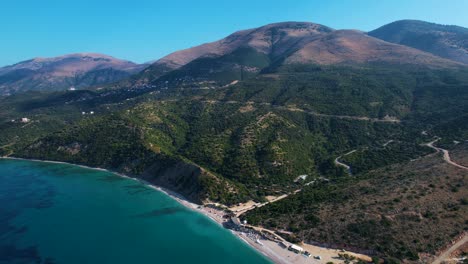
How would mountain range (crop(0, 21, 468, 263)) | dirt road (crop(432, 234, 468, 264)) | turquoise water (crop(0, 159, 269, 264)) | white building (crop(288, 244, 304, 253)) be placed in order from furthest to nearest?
mountain range (crop(0, 21, 468, 263)), turquoise water (crop(0, 159, 269, 264)), white building (crop(288, 244, 304, 253)), dirt road (crop(432, 234, 468, 264))

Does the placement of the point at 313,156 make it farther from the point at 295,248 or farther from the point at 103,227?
the point at 103,227

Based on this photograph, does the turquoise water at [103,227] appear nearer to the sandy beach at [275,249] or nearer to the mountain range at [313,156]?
the sandy beach at [275,249]

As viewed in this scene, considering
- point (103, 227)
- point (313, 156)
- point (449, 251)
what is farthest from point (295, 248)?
point (313, 156)

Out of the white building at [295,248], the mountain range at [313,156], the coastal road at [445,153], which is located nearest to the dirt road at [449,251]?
the mountain range at [313,156]

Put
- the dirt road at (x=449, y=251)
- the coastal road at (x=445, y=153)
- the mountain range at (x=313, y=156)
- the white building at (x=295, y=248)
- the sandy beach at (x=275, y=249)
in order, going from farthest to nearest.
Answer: the coastal road at (x=445, y=153) → the mountain range at (x=313, y=156) → the white building at (x=295, y=248) → the sandy beach at (x=275, y=249) → the dirt road at (x=449, y=251)

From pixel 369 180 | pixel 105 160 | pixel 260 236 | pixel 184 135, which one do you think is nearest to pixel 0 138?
pixel 105 160

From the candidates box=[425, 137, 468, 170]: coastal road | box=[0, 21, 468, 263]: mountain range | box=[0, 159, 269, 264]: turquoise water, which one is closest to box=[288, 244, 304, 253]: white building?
box=[0, 21, 468, 263]: mountain range

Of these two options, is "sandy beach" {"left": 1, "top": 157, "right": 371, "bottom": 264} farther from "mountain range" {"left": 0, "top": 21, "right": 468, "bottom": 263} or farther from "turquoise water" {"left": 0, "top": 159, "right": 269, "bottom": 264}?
"mountain range" {"left": 0, "top": 21, "right": 468, "bottom": 263}

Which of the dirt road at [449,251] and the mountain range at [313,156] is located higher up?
the mountain range at [313,156]
